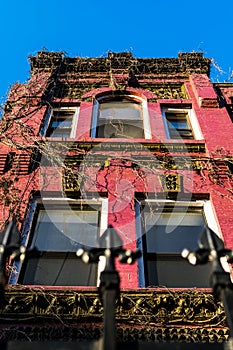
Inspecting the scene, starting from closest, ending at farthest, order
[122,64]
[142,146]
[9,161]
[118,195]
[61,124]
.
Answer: [118,195]
[9,161]
[142,146]
[61,124]
[122,64]

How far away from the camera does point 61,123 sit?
37.0 feet

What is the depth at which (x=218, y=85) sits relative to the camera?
12938mm

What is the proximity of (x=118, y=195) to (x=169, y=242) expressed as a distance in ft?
4.57

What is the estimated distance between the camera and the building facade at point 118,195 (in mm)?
5445

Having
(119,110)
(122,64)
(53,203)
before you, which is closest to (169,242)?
(53,203)

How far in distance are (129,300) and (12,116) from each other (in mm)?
6270

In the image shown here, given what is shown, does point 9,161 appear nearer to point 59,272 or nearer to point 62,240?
point 62,240

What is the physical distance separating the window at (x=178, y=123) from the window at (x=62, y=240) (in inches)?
147

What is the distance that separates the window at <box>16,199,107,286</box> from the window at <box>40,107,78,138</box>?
3.07m

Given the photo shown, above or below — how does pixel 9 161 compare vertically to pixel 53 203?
above

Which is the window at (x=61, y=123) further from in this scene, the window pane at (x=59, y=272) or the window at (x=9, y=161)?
the window pane at (x=59, y=272)

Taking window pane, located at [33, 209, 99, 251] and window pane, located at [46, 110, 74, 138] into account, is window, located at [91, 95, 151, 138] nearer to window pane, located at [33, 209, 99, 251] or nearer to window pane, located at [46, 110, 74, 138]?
window pane, located at [46, 110, 74, 138]

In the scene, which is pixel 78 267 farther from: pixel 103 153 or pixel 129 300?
pixel 103 153

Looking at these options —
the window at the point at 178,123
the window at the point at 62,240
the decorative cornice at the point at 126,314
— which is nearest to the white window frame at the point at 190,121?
the window at the point at 178,123
